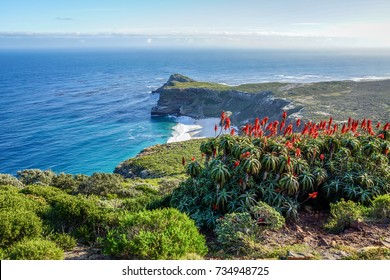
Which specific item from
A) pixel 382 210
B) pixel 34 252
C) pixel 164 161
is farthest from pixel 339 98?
pixel 34 252

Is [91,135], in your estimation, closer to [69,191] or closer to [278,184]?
[69,191]

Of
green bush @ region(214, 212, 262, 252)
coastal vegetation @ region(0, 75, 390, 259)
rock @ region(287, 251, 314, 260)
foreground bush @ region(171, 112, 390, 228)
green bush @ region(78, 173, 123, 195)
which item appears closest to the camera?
rock @ region(287, 251, 314, 260)

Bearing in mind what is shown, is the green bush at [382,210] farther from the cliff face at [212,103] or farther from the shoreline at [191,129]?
the cliff face at [212,103]

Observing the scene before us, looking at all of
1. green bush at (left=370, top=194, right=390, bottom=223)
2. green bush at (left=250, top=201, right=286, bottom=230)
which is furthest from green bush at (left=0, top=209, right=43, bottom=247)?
green bush at (left=370, top=194, right=390, bottom=223)

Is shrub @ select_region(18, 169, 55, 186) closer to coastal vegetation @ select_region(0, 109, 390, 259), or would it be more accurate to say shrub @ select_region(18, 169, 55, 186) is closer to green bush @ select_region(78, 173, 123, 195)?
green bush @ select_region(78, 173, 123, 195)

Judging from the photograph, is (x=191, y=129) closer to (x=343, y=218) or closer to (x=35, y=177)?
(x=35, y=177)

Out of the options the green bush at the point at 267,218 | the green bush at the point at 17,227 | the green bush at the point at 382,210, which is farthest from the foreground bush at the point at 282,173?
the green bush at the point at 17,227
